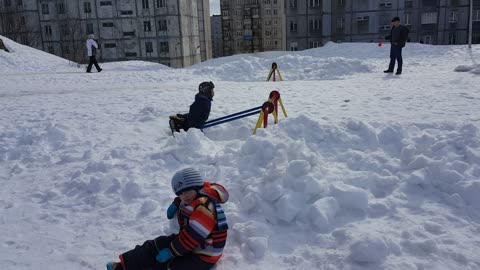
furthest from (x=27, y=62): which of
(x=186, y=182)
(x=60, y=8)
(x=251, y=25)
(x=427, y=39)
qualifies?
(x=251, y=25)

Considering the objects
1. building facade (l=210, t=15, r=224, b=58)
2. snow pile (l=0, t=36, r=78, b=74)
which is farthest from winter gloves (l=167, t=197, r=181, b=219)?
building facade (l=210, t=15, r=224, b=58)

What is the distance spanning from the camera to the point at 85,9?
45.2m

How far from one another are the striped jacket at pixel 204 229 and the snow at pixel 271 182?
28 cm

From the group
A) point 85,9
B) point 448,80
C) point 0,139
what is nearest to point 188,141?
point 0,139

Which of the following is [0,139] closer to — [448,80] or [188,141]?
[188,141]

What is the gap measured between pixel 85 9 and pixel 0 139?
44367mm

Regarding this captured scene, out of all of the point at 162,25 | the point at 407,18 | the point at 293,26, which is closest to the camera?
the point at 407,18

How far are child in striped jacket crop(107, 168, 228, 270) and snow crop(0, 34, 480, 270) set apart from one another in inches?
11.7

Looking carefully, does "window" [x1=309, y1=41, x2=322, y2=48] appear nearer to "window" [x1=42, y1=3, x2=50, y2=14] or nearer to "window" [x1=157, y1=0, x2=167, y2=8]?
"window" [x1=157, y1=0, x2=167, y2=8]

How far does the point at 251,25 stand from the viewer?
73.8 metres

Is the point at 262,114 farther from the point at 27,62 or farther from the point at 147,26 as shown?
the point at 147,26

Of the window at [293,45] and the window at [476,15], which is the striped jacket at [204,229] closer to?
the window at [293,45]

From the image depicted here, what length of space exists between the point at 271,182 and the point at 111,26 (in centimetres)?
4670

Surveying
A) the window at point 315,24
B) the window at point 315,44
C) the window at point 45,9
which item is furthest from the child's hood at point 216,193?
the window at point 45,9
